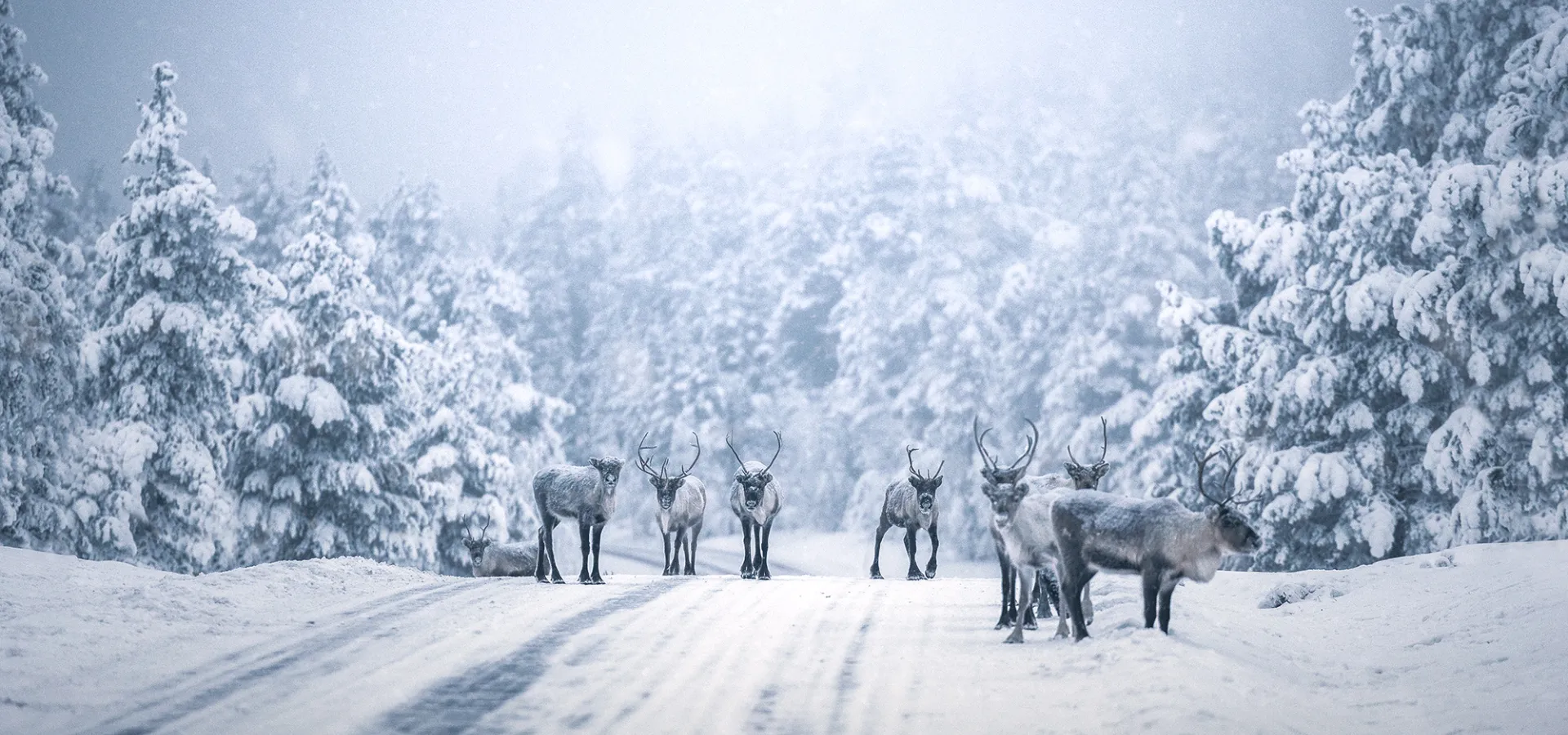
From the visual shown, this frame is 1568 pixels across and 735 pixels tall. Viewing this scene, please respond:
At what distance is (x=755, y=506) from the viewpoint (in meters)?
18.1

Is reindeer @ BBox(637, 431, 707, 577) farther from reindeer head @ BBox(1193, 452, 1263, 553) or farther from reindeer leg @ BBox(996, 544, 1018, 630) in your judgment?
reindeer head @ BBox(1193, 452, 1263, 553)

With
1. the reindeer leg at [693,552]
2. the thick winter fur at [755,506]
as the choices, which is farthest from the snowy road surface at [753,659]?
the reindeer leg at [693,552]

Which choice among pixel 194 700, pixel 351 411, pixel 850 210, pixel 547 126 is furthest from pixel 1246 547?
pixel 547 126

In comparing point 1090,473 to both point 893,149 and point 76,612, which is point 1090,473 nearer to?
point 76,612

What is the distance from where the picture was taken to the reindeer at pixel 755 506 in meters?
17.9

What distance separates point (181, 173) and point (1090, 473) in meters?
22.1

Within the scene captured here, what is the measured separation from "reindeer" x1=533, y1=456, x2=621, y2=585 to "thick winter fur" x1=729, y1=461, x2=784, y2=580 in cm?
195

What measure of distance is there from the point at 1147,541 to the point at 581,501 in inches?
361

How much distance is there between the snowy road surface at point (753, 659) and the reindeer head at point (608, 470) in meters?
2.28

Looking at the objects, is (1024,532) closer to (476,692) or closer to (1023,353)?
(476,692)

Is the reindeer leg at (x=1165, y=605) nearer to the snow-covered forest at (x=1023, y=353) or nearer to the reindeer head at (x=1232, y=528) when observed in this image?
the reindeer head at (x=1232, y=528)

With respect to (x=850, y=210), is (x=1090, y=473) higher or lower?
lower

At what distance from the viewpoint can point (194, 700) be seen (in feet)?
29.9

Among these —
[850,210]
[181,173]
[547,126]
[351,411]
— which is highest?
[547,126]
